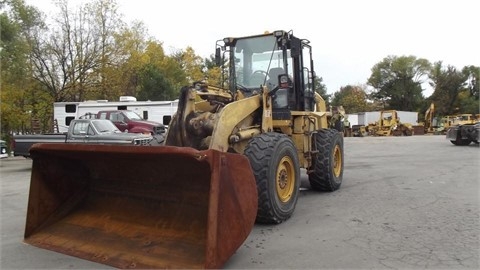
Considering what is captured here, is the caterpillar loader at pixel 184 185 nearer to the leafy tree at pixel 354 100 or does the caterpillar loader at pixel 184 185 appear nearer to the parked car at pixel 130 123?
the parked car at pixel 130 123

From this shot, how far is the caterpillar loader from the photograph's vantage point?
4082mm

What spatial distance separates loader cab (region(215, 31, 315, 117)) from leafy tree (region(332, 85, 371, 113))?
66118mm

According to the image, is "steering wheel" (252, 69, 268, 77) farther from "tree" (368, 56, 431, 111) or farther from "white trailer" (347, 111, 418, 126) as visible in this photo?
"tree" (368, 56, 431, 111)

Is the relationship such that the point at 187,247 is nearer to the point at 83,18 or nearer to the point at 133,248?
the point at 133,248

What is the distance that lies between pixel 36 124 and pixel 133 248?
23585 millimetres

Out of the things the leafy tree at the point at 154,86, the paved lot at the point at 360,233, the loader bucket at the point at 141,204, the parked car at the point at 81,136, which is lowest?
the paved lot at the point at 360,233

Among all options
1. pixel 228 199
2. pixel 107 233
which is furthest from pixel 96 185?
pixel 228 199

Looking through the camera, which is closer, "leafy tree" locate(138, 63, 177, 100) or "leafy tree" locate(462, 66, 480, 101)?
"leafy tree" locate(138, 63, 177, 100)

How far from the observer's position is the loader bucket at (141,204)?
3.99 metres

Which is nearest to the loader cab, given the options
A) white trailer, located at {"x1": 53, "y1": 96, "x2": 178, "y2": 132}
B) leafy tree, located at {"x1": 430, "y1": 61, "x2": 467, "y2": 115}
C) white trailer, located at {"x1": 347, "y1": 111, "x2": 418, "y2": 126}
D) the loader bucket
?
the loader bucket

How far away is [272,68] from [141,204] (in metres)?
3.59

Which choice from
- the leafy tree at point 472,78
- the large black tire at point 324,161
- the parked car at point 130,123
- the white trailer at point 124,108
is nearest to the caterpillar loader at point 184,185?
the large black tire at point 324,161

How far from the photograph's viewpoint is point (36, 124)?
25.2m

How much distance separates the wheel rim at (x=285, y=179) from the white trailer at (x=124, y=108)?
46.9 feet
